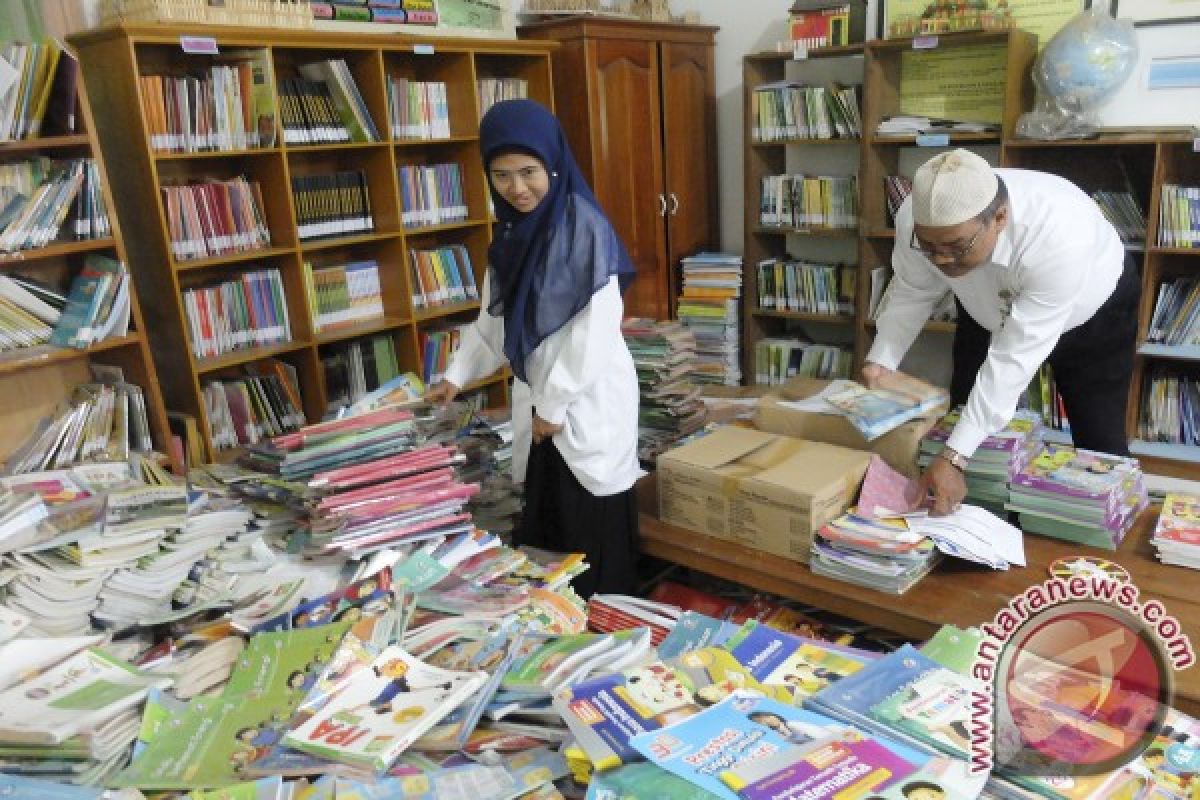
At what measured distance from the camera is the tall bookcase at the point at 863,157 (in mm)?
3539

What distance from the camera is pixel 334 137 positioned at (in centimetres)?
334

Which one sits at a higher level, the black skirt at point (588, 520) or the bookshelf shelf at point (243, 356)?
the bookshelf shelf at point (243, 356)

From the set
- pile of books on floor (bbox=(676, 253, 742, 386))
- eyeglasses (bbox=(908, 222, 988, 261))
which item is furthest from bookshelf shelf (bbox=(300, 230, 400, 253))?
eyeglasses (bbox=(908, 222, 988, 261))

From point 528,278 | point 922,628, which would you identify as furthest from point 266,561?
point 922,628

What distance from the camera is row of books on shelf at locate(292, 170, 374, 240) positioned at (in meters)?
3.29

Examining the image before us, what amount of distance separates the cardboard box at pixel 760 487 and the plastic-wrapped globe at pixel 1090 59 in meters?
2.13

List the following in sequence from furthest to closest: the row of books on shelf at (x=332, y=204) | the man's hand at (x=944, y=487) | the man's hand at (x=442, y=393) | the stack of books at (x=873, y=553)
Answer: the row of books on shelf at (x=332, y=204) → the man's hand at (x=442, y=393) → the man's hand at (x=944, y=487) → the stack of books at (x=873, y=553)

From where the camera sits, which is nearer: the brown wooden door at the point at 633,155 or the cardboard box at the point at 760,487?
the cardboard box at the point at 760,487

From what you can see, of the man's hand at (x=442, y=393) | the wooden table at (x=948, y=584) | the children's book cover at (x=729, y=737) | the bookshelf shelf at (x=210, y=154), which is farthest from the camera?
the bookshelf shelf at (x=210, y=154)

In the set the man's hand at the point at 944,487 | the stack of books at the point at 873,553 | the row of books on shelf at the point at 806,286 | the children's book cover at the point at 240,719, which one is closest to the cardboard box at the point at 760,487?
the stack of books at the point at 873,553

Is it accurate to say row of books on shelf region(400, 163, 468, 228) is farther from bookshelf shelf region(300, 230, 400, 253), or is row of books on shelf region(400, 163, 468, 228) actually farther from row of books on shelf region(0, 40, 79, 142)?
row of books on shelf region(0, 40, 79, 142)

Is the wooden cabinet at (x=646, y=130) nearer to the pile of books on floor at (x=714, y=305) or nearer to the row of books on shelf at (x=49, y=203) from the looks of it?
the pile of books on floor at (x=714, y=305)

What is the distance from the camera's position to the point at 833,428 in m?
2.24

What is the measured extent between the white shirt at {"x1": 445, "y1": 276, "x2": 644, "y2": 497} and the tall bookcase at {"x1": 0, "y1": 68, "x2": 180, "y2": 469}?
1.20 m
